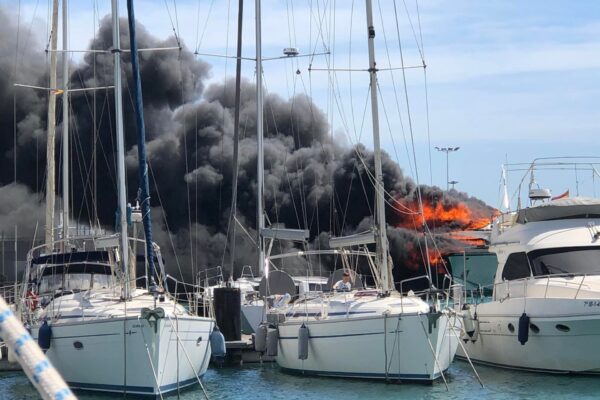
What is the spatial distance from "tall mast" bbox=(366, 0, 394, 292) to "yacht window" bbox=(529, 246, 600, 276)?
3818 millimetres

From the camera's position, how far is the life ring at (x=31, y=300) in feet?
84.6

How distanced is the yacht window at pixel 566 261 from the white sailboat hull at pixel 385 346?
9.82 ft

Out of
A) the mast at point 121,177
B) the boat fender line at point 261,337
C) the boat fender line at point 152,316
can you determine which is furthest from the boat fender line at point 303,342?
the boat fender line at point 152,316

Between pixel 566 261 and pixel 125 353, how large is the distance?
36.9 feet

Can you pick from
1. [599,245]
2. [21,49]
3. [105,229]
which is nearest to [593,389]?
[599,245]

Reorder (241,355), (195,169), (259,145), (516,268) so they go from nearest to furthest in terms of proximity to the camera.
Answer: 1. (516,268)
2. (241,355)
3. (259,145)
4. (195,169)

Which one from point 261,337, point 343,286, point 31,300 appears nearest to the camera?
point 31,300

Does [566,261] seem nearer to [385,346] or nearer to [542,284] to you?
[542,284]

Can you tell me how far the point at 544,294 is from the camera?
79.4 feet

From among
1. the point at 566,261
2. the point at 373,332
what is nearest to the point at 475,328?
the point at 566,261

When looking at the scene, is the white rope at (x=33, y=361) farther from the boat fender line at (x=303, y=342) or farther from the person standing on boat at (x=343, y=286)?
the person standing on boat at (x=343, y=286)

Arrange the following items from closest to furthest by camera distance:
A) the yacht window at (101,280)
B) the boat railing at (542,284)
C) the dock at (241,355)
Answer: the boat railing at (542,284)
the yacht window at (101,280)
the dock at (241,355)

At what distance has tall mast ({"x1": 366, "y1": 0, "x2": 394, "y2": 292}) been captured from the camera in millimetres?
25406

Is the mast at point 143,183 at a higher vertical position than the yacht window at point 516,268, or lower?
higher
